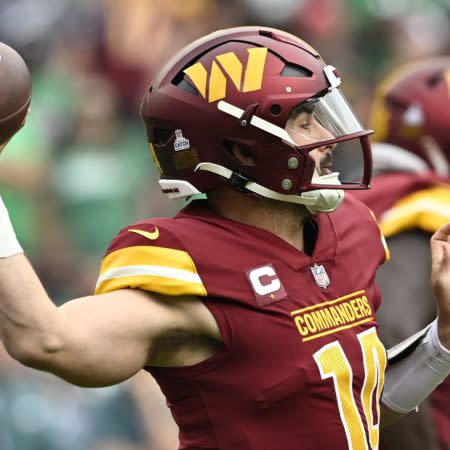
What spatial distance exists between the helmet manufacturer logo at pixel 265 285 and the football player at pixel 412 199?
984 mm

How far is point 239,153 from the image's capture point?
276 cm

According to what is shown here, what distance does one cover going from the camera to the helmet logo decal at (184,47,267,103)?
2.71 m

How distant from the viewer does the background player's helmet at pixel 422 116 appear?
13.9ft

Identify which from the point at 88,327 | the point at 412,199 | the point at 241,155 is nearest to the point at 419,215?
the point at 412,199

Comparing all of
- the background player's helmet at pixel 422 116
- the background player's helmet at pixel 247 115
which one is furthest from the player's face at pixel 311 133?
the background player's helmet at pixel 422 116

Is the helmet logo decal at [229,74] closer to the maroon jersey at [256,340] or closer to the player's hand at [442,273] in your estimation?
the maroon jersey at [256,340]

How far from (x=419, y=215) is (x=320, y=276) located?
3.64ft

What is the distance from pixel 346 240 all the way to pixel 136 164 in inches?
193

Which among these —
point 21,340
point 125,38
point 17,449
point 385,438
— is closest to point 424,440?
point 385,438

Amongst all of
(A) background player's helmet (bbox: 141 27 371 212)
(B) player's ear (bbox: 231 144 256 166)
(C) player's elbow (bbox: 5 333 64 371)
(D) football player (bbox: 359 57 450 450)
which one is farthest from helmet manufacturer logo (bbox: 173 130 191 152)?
(D) football player (bbox: 359 57 450 450)

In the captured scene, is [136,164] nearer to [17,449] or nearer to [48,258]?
[48,258]

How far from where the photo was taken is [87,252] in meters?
7.21

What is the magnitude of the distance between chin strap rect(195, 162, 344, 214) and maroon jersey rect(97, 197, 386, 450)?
10cm

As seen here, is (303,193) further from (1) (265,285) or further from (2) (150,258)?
(2) (150,258)
